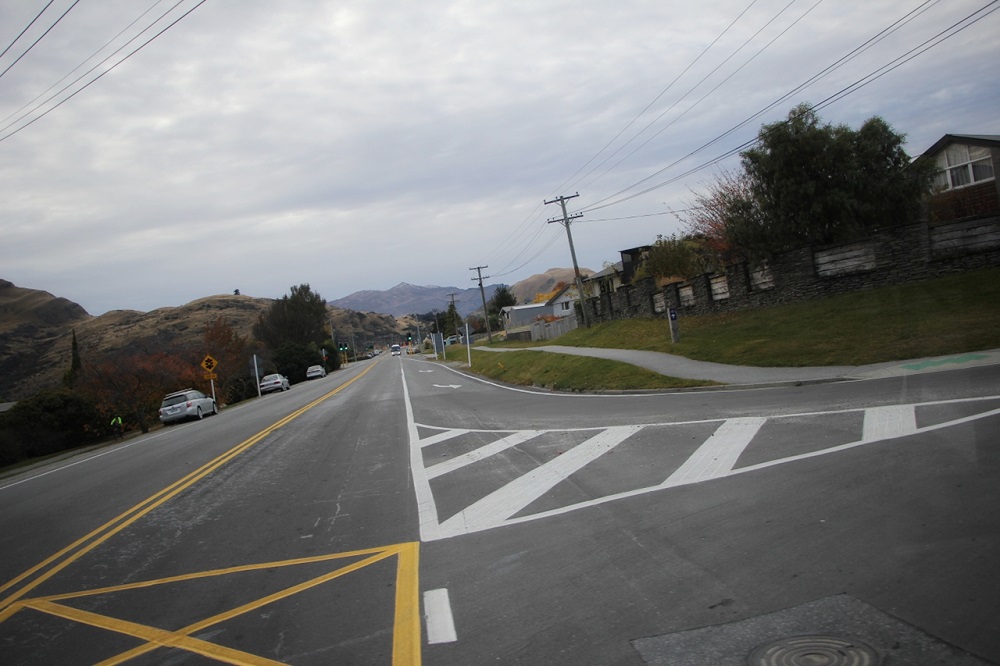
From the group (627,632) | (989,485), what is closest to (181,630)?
(627,632)

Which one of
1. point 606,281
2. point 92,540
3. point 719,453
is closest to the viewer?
point 92,540

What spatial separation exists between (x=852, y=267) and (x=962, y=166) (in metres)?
13.4

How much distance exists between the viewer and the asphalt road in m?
4.23

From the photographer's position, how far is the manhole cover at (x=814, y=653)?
12.0 ft

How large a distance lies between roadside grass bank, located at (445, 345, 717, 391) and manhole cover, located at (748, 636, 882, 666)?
13.2 m

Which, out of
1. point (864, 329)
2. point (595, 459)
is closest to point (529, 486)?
point (595, 459)

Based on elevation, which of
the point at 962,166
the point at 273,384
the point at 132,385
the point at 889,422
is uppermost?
the point at 962,166

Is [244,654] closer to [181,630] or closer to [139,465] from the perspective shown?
[181,630]

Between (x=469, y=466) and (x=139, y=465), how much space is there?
→ 8775mm

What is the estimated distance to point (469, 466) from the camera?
405 inches

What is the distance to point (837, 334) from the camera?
19234 millimetres

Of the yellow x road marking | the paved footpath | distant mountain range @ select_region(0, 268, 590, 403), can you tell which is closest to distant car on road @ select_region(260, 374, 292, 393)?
distant mountain range @ select_region(0, 268, 590, 403)

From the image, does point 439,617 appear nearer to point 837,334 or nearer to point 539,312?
point 837,334

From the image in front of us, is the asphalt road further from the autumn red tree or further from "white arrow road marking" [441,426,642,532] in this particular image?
the autumn red tree
